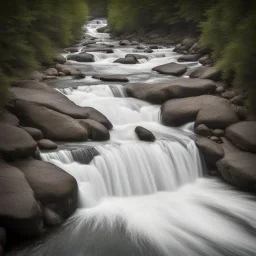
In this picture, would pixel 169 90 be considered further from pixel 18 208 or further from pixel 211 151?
pixel 18 208

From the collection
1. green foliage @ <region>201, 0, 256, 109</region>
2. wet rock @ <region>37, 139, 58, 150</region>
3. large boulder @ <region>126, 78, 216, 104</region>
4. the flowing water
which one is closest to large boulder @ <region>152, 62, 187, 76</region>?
green foliage @ <region>201, 0, 256, 109</region>

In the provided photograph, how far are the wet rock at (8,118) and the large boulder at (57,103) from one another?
2.06ft

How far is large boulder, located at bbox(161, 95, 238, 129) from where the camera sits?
23.6 ft

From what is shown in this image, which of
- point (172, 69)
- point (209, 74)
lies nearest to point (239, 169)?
point (209, 74)

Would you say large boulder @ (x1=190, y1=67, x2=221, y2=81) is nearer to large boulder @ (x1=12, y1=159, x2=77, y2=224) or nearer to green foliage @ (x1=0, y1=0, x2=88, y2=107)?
green foliage @ (x1=0, y1=0, x2=88, y2=107)

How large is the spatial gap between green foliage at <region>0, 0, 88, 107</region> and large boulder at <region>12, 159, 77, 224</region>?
6.05ft

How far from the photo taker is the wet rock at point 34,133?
19.7 feet

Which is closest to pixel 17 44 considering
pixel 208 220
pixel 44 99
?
pixel 44 99

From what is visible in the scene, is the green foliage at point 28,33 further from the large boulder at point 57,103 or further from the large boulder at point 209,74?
the large boulder at point 209,74

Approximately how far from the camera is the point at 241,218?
17.3 ft

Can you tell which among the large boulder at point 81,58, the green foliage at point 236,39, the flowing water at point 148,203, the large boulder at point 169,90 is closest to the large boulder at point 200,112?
the flowing water at point 148,203

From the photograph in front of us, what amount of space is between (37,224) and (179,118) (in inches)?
160

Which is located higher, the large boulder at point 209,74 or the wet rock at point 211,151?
the large boulder at point 209,74

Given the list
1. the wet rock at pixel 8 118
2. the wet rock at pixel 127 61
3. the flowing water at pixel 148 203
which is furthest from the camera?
the wet rock at pixel 127 61
